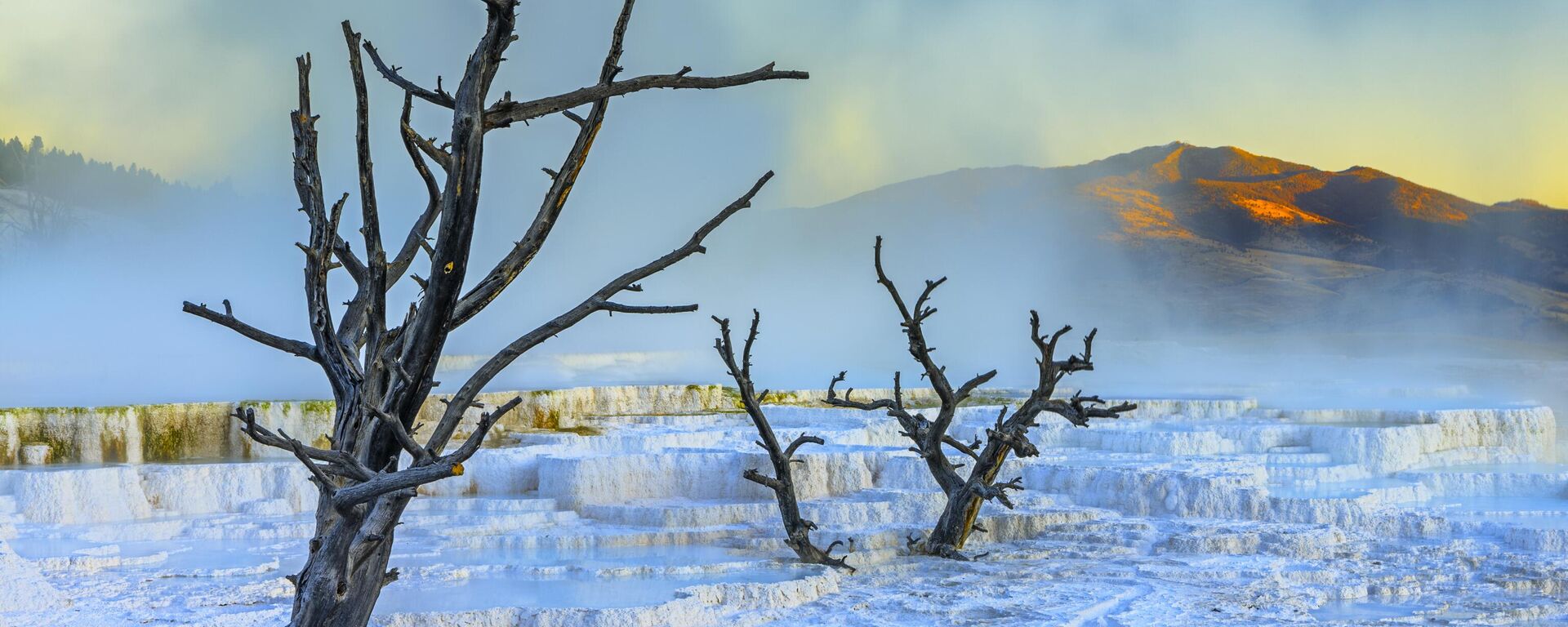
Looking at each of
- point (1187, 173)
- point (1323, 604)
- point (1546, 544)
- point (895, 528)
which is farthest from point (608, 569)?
point (1187, 173)

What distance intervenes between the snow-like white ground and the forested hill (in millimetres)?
35986

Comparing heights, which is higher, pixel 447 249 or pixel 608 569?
pixel 447 249

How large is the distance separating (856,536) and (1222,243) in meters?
49.7

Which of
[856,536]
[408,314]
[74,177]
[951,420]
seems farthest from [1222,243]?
[408,314]

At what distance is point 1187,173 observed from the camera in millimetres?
61125

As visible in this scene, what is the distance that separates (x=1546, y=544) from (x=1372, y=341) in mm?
35972

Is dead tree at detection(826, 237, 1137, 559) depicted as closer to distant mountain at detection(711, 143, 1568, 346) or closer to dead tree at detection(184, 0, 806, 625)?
dead tree at detection(184, 0, 806, 625)

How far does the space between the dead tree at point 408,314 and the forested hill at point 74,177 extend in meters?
46.9

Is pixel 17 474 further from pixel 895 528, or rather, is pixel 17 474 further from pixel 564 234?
pixel 564 234

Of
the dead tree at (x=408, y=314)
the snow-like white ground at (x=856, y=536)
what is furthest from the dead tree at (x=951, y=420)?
the dead tree at (x=408, y=314)

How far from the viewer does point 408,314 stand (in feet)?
10.0

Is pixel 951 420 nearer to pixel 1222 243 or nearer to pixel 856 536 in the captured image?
pixel 856 536

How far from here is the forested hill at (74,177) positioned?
1715 inches

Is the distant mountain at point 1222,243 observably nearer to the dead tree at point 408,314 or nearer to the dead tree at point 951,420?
the dead tree at point 951,420
